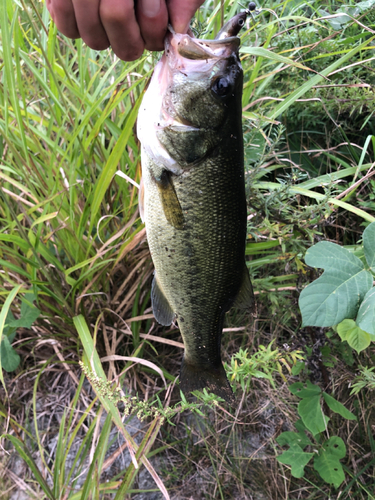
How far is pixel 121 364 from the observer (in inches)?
80.0

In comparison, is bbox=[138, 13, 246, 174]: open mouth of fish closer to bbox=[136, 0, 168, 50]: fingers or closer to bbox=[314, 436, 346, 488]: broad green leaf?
bbox=[136, 0, 168, 50]: fingers

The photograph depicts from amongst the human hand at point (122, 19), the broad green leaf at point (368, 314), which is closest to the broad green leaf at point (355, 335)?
the broad green leaf at point (368, 314)

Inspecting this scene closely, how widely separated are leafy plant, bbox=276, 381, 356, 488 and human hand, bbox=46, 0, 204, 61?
5.12ft

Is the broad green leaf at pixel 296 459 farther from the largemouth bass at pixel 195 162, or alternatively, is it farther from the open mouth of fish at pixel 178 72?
the open mouth of fish at pixel 178 72

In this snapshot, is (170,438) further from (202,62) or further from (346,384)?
(202,62)

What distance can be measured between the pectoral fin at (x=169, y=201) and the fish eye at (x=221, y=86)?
0.93 ft

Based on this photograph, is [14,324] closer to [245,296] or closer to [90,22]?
[245,296]

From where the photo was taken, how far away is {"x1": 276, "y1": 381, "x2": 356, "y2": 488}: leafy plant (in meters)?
1.63

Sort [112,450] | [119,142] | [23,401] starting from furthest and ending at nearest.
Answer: [23,401] < [112,450] < [119,142]

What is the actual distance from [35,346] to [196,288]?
1.22 m

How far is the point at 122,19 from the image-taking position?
0.88 meters

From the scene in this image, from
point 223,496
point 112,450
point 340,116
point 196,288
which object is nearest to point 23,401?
point 112,450

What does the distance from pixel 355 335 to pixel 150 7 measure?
134 centimetres

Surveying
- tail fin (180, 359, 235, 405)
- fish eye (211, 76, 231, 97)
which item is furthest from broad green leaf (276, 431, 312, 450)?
fish eye (211, 76, 231, 97)
